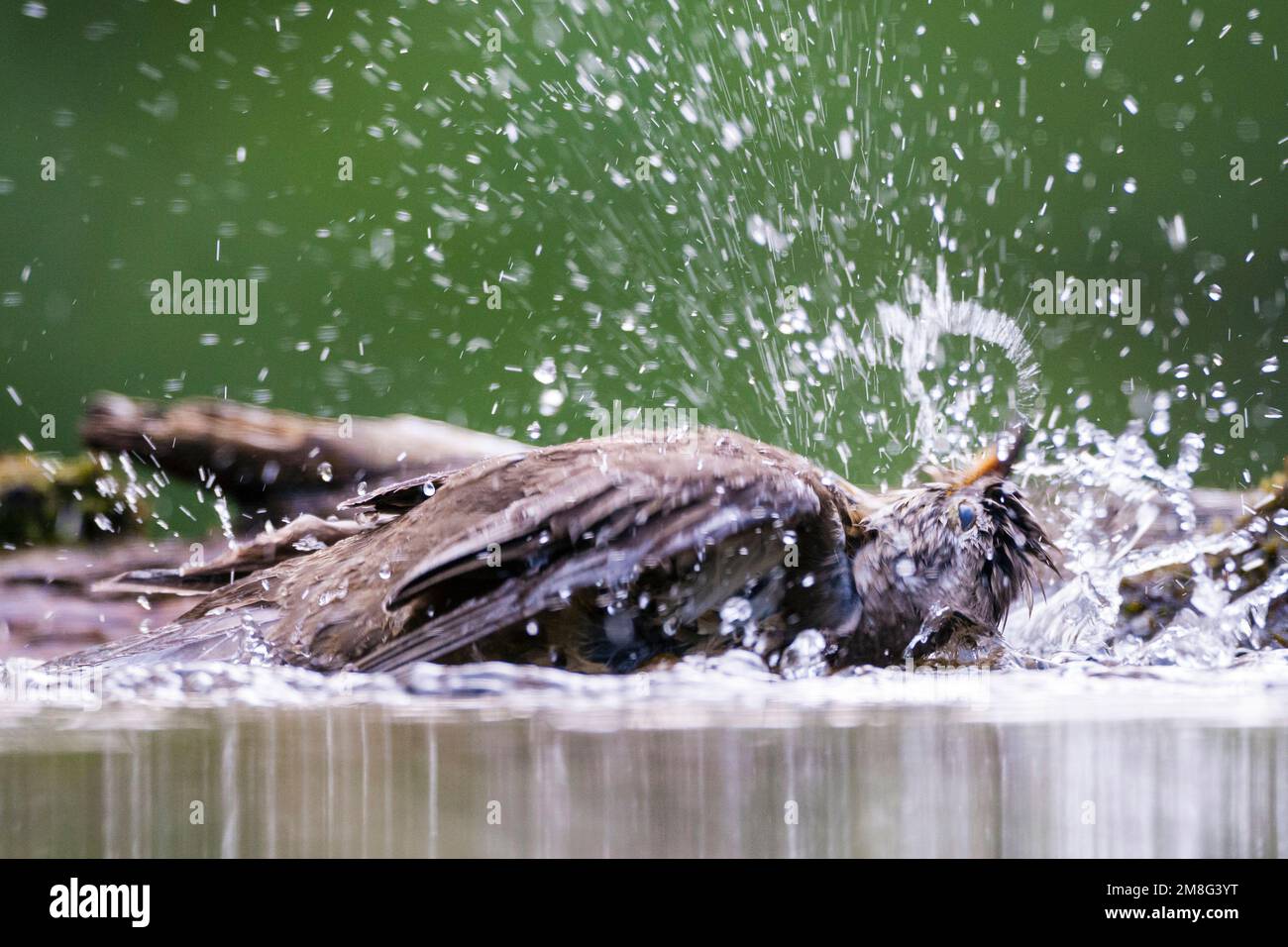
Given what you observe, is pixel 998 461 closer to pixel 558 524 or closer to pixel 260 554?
pixel 558 524

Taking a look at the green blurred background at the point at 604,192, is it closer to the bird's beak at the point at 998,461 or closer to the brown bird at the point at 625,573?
the bird's beak at the point at 998,461

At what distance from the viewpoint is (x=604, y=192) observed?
2984mm

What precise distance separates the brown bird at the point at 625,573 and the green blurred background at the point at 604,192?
1.18 m

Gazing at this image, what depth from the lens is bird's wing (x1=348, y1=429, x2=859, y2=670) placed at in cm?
153

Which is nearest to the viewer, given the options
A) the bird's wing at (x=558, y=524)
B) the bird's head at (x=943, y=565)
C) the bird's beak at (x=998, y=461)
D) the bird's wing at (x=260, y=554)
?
the bird's wing at (x=558, y=524)

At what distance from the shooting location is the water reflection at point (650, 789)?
654 mm

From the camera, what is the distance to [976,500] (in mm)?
1768

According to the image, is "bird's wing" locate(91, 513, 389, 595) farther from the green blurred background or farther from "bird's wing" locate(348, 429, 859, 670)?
the green blurred background

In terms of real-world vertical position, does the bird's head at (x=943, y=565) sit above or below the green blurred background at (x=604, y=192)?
below

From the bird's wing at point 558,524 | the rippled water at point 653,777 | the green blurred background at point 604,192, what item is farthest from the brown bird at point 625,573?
the green blurred background at point 604,192

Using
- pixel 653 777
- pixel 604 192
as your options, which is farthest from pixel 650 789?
pixel 604 192

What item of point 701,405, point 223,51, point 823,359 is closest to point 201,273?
point 223,51

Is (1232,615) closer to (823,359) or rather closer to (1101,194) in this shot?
(823,359)

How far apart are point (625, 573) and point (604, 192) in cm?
174
